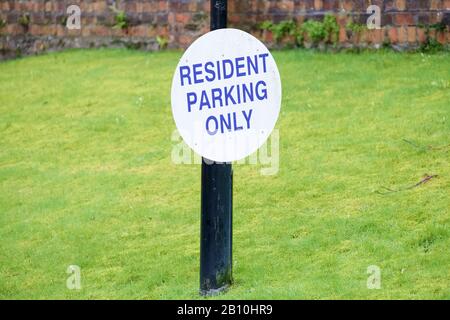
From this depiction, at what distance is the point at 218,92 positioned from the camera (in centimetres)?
657

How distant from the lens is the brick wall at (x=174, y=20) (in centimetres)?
1166

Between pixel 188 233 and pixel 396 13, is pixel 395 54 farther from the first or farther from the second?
pixel 188 233

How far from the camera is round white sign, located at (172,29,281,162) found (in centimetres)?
658

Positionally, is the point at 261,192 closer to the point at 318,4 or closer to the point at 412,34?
the point at 412,34

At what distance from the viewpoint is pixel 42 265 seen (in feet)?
26.1

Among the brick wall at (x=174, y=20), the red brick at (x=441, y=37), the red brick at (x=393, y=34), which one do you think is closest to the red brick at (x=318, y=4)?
the brick wall at (x=174, y=20)

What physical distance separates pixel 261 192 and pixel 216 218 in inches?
77.4

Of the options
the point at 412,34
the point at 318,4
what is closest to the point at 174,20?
the point at 318,4

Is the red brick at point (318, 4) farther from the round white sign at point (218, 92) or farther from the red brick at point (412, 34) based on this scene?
the round white sign at point (218, 92)

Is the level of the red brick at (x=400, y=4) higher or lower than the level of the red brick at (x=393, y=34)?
higher

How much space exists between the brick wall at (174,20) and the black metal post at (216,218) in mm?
5433

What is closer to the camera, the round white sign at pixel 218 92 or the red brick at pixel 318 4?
the round white sign at pixel 218 92

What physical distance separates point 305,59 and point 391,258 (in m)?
5.82

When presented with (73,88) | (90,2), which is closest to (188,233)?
(73,88)
